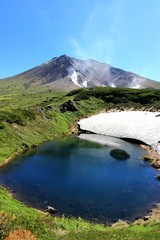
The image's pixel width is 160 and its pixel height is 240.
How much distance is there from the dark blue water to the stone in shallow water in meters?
0.33

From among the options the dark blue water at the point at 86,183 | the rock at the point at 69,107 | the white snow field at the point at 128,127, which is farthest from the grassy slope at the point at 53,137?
the white snow field at the point at 128,127

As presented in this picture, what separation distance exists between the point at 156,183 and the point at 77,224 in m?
21.2

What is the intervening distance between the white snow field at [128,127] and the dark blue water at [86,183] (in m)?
16.1

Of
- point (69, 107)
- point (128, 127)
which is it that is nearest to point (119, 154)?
point (128, 127)

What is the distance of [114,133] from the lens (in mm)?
81062

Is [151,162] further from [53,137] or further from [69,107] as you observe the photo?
[69,107]

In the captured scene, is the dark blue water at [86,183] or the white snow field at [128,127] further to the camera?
the white snow field at [128,127]

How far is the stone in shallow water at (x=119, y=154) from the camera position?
4944 cm

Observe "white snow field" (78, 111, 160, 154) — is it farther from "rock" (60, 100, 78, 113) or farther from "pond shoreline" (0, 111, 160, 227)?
"rock" (60, 100, 78, 113)

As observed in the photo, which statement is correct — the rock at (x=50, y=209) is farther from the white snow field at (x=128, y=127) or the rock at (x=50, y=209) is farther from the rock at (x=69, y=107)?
the rock at (x=69, y=107)

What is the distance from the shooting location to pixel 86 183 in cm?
3272

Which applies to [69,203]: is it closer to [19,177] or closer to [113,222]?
[113,222]

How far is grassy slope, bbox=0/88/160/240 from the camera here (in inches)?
618

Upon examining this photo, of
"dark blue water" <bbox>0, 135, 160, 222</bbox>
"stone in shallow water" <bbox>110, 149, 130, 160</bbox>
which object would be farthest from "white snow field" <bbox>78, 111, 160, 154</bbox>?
"dark blue water" <bbox>0, 135, 160, 222</bbox>
